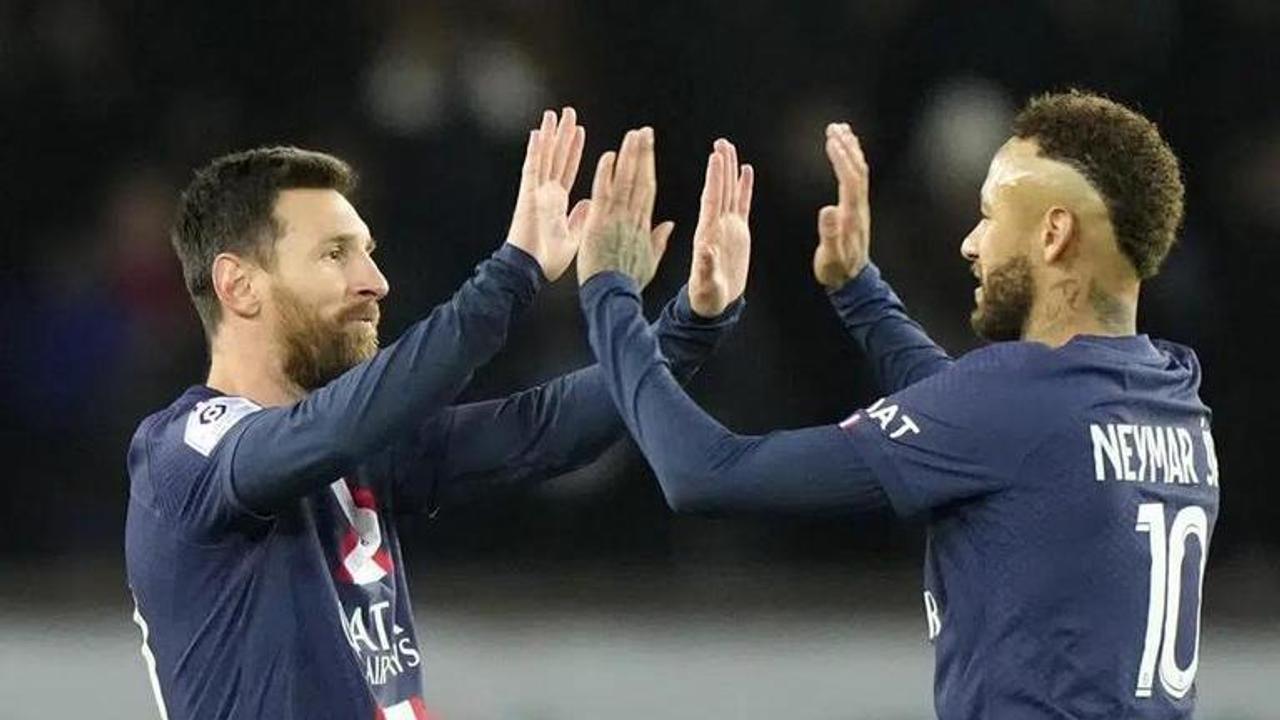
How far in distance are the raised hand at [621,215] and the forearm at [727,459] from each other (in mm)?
190

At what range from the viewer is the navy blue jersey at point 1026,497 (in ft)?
8.98

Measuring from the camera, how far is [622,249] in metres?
3.08

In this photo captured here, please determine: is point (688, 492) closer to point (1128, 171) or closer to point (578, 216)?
point (578, 216)

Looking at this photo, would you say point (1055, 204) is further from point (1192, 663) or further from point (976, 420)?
point (1192, 663)

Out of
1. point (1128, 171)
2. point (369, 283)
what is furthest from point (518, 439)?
point (1128, 171)

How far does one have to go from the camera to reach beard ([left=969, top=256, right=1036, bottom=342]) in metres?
2.91

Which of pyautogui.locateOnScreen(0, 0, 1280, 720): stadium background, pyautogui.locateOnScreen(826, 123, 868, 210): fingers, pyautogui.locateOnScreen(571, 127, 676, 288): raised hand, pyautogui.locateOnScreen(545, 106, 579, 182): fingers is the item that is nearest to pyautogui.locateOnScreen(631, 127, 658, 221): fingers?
pyautogui.locateOnScreen(571, 127, 676, 288): raised hand

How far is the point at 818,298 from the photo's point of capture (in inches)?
222

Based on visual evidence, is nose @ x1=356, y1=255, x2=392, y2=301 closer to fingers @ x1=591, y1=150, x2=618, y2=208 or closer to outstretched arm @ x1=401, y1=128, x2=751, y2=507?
outstretched arm @ x1=401, y1=128, x2=751, y2=507

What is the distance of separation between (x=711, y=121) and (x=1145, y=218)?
2895 millimetres

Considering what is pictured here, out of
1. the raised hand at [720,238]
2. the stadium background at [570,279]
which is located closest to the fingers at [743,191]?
the raised hand at [720,238]

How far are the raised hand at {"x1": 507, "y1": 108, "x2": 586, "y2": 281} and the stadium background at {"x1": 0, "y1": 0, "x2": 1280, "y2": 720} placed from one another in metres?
2.50

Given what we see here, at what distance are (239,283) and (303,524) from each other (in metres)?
0.41

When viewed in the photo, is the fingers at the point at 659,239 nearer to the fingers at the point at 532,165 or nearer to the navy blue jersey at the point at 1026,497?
the fingers at the point at 532,165
